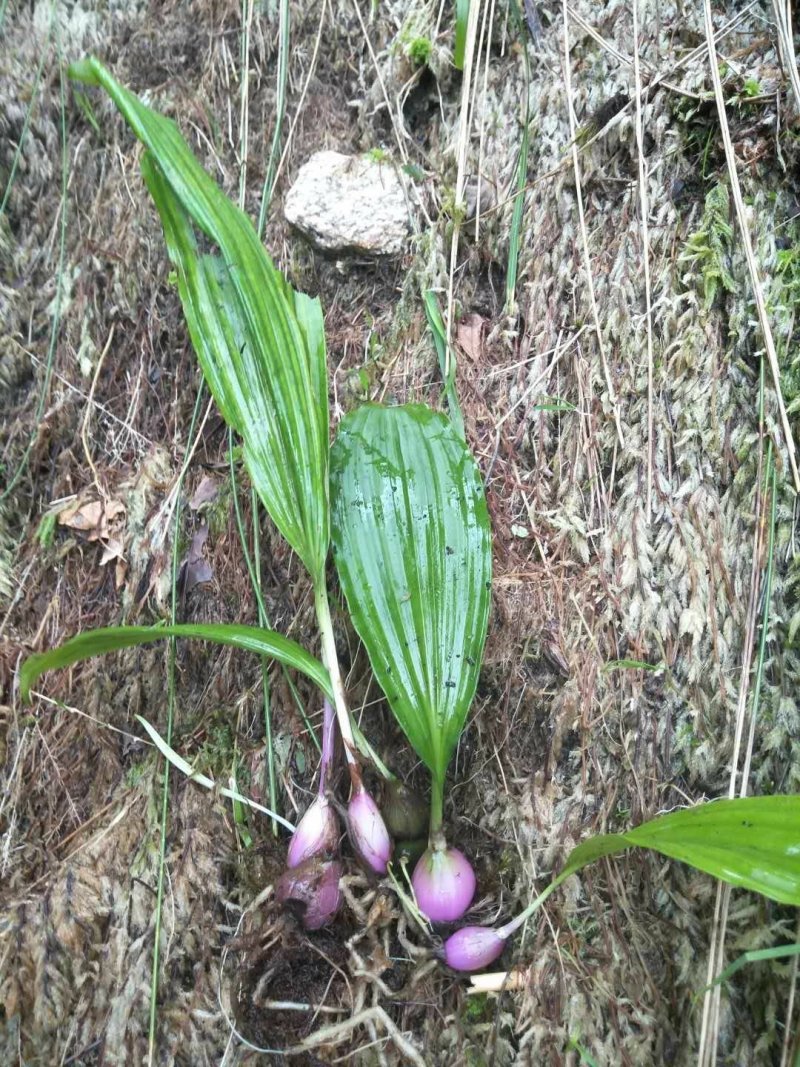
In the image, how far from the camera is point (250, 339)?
1.05 m

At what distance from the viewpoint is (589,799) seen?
0.94 meters

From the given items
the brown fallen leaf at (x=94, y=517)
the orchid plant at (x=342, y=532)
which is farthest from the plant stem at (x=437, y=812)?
the brown fallen leaf at (x=94, y=517)

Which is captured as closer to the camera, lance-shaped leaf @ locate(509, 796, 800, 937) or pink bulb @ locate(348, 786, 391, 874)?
lance-shaped leaf @ locate(509, 796, 800, 937)

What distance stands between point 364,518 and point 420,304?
0.49 m

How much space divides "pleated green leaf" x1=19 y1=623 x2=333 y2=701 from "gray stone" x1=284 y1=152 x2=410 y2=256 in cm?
77

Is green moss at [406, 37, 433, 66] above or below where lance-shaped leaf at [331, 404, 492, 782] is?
above

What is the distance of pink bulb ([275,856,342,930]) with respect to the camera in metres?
0.89

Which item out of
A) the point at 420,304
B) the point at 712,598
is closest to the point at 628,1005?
the point at 712,598

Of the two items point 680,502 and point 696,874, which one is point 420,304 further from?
point 696,874

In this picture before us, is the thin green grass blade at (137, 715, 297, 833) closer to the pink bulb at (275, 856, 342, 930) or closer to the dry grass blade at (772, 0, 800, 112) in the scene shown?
the pink bulb at (275, 856, 342, 930)

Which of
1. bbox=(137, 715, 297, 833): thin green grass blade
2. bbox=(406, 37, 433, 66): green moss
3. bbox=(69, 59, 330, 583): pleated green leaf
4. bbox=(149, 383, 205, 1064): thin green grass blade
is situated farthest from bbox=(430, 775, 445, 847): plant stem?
bbox=(406, 37, 433, 66): green moss

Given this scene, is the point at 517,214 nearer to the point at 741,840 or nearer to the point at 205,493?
the point at 205,493

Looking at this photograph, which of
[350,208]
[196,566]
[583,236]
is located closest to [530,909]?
[196,566]

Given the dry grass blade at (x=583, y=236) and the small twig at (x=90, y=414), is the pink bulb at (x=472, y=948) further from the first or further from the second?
the small twig at (x=90, y=414)
